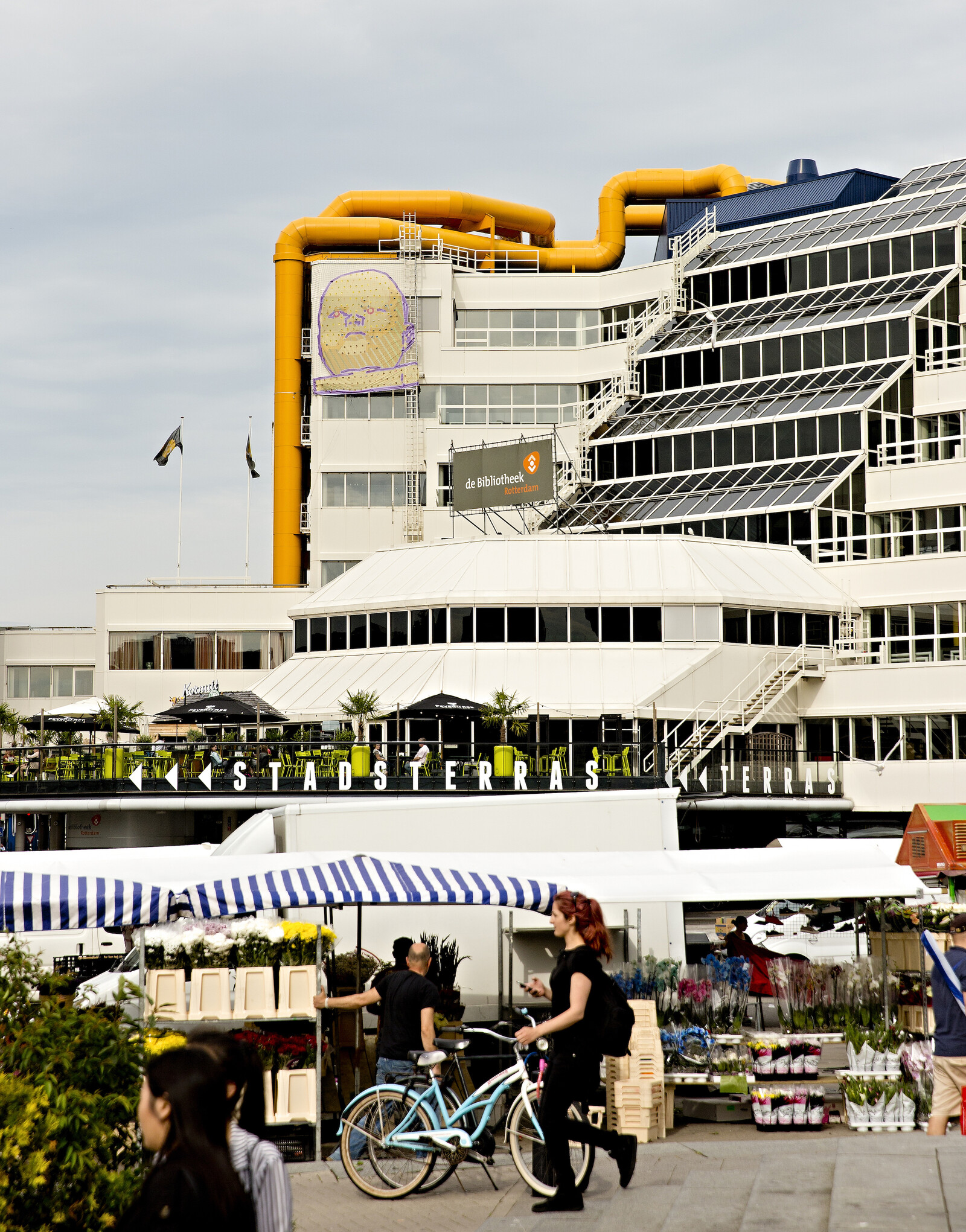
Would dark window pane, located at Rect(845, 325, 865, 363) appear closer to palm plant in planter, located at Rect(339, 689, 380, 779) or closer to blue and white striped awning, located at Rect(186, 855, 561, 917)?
palm plant in planter, located at Rect(339, 689, 380, 779)

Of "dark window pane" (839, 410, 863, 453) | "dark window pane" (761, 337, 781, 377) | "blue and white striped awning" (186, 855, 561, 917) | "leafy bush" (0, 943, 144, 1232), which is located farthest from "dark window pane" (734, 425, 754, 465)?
"leafy bush" (0, 943, 144, 1232)

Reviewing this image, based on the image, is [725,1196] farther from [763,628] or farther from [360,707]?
[763,628]

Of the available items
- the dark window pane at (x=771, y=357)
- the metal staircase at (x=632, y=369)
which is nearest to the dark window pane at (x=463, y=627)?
the metal staircase at (x=632, y=369)

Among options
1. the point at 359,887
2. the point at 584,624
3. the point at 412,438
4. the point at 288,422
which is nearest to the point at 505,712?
the point at 584,624

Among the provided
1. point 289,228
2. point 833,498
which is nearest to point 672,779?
point 833,498

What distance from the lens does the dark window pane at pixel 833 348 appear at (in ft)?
198

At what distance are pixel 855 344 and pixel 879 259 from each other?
14.4 ft

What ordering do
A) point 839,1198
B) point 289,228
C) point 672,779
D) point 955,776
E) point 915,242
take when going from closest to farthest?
point 839,1198 → point 672,779 → point 955,776 → point 915,242 → point 289,228

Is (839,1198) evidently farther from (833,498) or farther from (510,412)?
(510,412)

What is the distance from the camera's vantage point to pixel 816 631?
51188 millimetres

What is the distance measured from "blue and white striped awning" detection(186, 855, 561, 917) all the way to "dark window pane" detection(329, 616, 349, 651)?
39.0 metres

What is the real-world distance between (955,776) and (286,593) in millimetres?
31302

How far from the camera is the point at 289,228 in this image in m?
78.0

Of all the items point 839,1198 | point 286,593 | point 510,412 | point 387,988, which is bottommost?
point 839,1198
